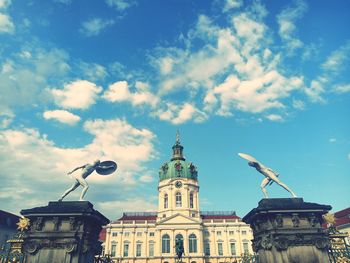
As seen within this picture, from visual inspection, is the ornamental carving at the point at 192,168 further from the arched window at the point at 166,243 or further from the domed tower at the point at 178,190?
the arched window at the point at 166,243

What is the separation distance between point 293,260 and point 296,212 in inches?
79.7

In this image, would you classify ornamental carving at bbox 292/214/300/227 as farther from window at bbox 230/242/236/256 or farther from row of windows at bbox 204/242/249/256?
window at bbox 230/242/236/256

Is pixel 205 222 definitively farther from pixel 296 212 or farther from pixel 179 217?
pixel 296 212

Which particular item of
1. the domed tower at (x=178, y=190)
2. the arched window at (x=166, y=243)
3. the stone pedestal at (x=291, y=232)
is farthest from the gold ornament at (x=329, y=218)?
the arched window at (x=166, y=243)

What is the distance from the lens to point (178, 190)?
71875 millimetres

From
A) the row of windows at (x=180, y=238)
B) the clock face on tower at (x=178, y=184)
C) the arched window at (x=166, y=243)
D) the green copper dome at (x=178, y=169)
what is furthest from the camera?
the green copper dome at (x=178, y=169)

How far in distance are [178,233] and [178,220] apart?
10.0 ft

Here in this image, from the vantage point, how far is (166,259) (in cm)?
6525

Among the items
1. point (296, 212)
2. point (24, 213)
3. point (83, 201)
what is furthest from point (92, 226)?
point (296, 212)

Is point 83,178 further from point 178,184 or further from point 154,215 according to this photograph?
point 154,215

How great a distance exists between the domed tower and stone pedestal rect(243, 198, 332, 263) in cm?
5916

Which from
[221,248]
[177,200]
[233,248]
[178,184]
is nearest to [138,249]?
[177,200]

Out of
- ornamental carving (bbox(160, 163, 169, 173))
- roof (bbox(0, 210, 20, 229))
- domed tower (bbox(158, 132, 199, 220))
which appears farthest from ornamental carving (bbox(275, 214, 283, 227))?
ornamental carving (bbox(160, 163, 169, 173))

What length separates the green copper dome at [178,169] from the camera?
74000 millimetres
